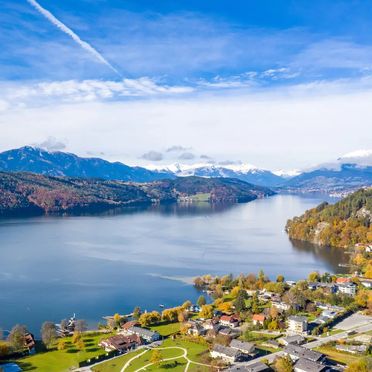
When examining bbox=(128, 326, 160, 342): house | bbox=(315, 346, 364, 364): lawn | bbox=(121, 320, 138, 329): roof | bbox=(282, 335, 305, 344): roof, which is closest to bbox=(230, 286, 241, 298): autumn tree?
bbox=(121, 320, 138, 329): roof

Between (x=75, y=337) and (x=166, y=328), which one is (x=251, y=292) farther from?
(x=75, y=337)

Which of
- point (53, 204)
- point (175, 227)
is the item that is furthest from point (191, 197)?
point (175, 227)

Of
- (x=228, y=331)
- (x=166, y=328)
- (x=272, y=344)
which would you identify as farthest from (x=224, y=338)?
(x=166, y=328)

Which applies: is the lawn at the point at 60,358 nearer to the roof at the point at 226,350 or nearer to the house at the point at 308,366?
the roof at the point at 226,350

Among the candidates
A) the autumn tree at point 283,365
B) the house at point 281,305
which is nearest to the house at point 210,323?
the house at point 281,305

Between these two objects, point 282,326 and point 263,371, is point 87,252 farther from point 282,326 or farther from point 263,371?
point 263,371

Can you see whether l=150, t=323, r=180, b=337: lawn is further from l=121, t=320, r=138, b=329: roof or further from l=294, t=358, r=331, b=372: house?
l=294, t=358, r=331, b=372: house
